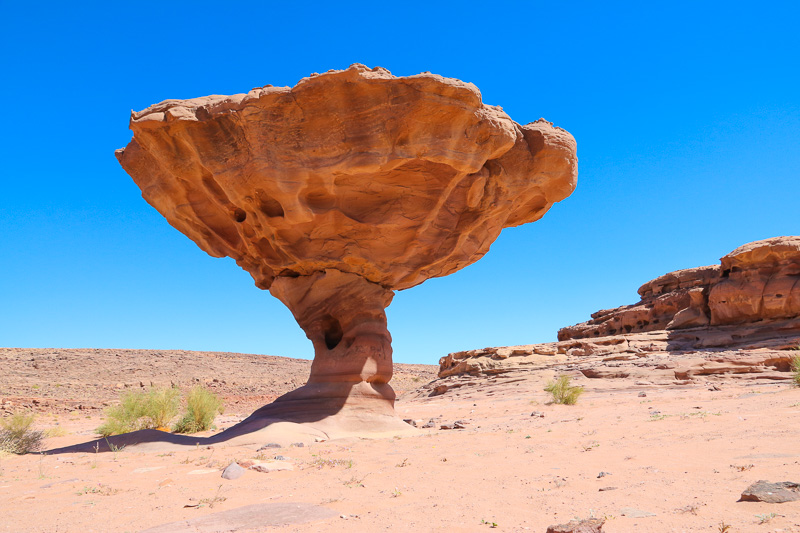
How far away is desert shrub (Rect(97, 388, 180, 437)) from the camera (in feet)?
43.8

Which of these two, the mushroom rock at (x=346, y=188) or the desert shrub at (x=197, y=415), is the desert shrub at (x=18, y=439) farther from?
the mushroom rock at (x=346, y=188)

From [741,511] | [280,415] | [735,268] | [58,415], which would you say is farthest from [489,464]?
[735,268]

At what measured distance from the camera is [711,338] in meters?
24.6

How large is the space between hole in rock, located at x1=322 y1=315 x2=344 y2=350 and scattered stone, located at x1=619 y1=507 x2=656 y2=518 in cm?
824

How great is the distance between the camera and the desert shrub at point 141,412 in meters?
13.3

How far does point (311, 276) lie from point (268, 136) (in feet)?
11.0

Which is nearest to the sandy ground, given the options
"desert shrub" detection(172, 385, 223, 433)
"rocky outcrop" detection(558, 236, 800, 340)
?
"desert shrub" detection(172, 385, 223, 433)

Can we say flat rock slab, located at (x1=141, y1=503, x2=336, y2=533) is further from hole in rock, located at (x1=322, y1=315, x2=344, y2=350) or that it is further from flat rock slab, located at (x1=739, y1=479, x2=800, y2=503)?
hole in rock, located at (x1=322, y1=315, x2=344, y2=350)

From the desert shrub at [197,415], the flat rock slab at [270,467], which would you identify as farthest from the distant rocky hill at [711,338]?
the flat rock slab at [270,467]

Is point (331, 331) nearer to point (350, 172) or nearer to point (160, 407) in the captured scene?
point (350, 172)

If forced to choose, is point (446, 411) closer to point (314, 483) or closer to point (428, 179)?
point (428, 179)

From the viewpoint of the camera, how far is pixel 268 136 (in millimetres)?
9422

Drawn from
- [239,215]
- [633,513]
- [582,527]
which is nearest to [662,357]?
[239,215]

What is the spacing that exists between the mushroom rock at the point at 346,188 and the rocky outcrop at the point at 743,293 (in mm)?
18792
